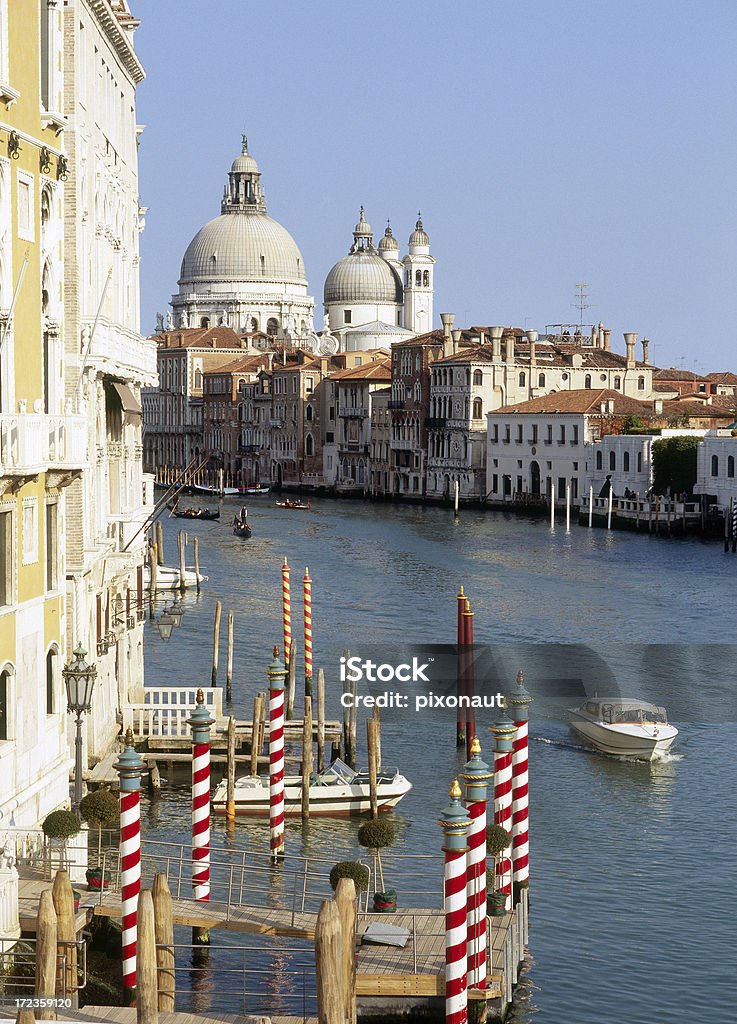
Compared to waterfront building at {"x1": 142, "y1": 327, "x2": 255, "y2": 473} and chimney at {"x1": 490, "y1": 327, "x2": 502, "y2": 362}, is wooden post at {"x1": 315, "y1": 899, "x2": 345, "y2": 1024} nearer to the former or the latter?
chimney at {"x1": 490, "y1": 327, "x2": 502, "y2": 362}

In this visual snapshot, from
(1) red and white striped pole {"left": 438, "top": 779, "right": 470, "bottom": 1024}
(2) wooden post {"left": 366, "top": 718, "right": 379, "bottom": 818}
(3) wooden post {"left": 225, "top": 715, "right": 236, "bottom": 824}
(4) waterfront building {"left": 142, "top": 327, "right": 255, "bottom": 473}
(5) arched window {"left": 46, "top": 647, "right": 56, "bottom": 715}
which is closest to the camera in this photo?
(1) red and white striped pole {"left": 438, "top": 779, "right": 470, "bottom": 1024}

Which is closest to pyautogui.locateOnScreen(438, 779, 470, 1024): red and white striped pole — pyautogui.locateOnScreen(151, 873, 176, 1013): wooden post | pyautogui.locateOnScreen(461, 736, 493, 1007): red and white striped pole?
pyautogui.locateOnScreen(461, 736, 493, 1007): red and white striped pole

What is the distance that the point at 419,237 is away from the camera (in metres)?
95.0

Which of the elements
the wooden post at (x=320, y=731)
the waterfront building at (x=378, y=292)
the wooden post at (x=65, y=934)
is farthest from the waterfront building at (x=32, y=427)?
the waterfront building at (x=378, y=292)

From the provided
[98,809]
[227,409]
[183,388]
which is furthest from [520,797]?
[183,388]

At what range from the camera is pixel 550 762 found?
16.8m

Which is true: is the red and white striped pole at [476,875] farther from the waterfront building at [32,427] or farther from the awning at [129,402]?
the awning at [129,402]

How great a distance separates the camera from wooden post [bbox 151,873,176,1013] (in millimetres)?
8547

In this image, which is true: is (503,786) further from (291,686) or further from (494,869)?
(291,686)

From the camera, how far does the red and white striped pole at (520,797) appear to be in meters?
11.4

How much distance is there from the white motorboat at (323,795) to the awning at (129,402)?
3.13 meters

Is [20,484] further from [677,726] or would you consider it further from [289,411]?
[289,411]

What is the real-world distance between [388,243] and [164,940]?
9605 cm

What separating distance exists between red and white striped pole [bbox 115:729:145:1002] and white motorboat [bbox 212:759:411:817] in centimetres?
526
